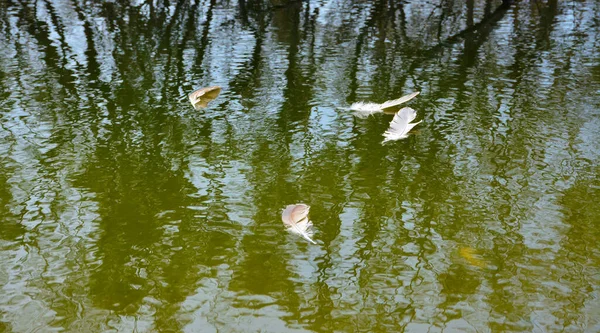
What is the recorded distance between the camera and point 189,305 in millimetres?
3080

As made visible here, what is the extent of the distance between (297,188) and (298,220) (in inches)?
21.7

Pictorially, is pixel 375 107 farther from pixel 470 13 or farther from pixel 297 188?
pixel 470 13

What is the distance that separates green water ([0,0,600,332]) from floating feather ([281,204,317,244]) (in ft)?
0.20

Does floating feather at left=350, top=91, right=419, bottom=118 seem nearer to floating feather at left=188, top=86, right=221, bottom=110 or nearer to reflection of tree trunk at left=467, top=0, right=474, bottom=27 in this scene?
floating feather at left=188, top=86, right=221, bottom=110

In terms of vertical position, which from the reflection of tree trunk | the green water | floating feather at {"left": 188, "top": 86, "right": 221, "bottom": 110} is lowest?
the green water

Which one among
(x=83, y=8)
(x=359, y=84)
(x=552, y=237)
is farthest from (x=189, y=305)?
(x=83, y=8)

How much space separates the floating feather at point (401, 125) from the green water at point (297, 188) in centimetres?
10

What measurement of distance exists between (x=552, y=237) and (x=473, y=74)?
11.8 feet

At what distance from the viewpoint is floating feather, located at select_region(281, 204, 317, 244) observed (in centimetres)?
368

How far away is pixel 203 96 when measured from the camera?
20.0ft

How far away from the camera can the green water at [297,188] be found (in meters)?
3.09

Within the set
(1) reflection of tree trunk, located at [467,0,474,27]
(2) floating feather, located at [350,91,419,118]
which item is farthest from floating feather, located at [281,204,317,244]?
(1) reflection of tree trunk, located at [467,0,474,27]

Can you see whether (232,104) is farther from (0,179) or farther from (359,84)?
(0,179)

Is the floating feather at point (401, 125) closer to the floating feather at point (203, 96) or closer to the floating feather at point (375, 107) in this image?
the floating feather at point (375, 107)
